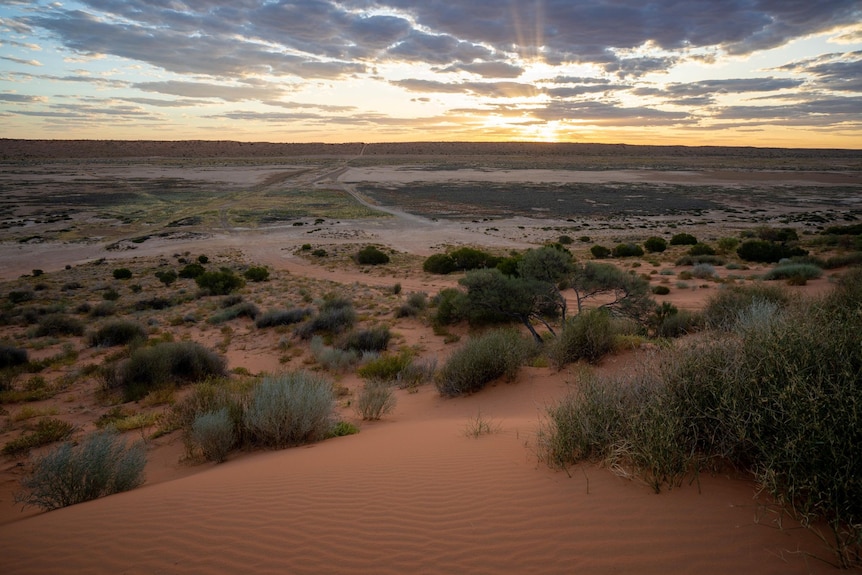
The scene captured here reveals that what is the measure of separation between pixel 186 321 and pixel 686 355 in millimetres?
15887

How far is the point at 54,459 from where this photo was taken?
5352 millimetres

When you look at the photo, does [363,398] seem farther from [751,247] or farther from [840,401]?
[751,247]

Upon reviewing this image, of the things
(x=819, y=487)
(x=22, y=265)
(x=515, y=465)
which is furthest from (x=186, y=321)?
(x=22, y=265)

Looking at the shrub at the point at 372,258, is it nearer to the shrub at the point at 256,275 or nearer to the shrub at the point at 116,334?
the shrub at the point at 256,275

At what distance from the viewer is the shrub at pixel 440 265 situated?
80.6 feet

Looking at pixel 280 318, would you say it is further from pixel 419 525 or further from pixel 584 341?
pixel 419 525

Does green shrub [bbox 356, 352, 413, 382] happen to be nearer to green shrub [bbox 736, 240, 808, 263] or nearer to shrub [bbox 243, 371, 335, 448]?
shrub [bbox 243, 371, 335, 448]

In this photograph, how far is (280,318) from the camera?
15727mm

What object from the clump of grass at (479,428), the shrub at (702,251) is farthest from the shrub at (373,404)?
the shrub at (702,251)

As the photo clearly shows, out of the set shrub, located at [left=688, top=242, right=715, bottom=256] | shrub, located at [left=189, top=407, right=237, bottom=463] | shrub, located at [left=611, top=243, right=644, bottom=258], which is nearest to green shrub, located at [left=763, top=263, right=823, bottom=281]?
shrub, located at [left=688, top=242, right=715, bottom=256]

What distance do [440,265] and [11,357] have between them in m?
16.8

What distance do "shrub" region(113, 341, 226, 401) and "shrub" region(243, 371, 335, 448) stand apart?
385 centimetres

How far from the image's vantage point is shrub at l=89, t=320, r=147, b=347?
13619 millimetres

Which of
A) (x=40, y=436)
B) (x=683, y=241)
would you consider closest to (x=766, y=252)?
(x=683, y=241)
